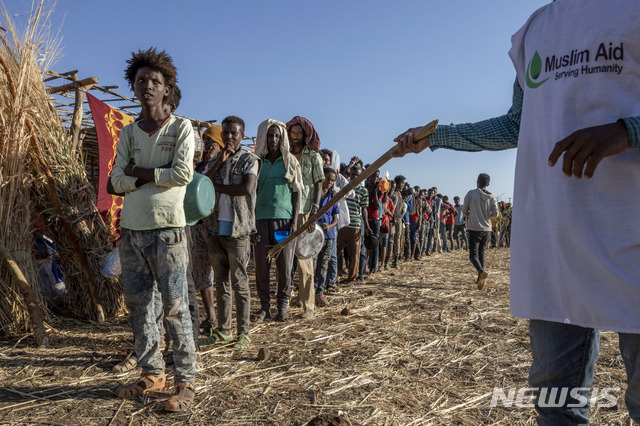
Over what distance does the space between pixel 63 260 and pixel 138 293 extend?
2539mm

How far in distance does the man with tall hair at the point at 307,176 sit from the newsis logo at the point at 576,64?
157 inches

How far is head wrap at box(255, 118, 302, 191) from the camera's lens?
4949 millimetres

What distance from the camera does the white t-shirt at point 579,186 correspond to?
51.3 inches

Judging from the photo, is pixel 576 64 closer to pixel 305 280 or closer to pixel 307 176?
pixel 307 176

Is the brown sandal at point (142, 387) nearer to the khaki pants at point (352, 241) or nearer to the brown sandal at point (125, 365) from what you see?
the brown sandal at point (125, 365)

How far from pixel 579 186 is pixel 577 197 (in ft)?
0.11

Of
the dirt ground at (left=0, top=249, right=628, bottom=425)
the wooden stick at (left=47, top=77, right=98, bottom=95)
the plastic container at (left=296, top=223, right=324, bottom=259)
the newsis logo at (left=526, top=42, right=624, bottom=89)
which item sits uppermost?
the wooden stick at (left=47, top=77, right=98, bottom=95)

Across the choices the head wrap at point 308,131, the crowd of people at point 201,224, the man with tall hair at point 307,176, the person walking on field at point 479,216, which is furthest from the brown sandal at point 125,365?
the person walking on field at point 479,216

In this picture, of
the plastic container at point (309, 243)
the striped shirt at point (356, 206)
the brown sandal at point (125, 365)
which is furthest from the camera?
the striped shirt at point (356, 206)

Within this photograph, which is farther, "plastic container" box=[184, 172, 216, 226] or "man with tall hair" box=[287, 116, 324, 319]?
"man with tall hair" box=[287, 116, 324, 319]

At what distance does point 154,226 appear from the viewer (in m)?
2.75

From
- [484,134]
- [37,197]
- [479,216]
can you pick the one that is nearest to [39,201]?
[37,197]

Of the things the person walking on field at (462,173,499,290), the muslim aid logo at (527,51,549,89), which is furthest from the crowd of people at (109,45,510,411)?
the person walking on field at (462,173,499,290)

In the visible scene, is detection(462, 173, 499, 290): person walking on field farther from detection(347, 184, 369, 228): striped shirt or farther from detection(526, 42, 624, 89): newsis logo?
detection(526, 42, 624, 89): newsis logo
